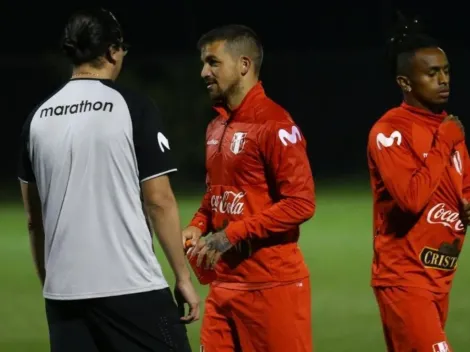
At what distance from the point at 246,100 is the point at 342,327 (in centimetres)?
321

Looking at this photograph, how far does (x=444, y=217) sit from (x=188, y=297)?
1445mm

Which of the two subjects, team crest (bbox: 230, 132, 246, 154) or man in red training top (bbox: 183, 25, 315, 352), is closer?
man in red training top (bbox: 183, 25, 315, 352)

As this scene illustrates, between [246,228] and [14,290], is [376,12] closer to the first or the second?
[14,290]

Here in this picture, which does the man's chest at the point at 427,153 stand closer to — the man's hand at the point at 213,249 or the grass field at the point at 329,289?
the man's hand at the point at 213,249

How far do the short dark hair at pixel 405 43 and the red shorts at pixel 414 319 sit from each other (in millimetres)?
998

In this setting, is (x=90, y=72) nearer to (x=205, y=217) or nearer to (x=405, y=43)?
(x=205, y=217)

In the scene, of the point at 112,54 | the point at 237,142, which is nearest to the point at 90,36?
the point at 112,54

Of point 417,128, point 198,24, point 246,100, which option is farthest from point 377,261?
point 198,24

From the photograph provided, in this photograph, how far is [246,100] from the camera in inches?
205

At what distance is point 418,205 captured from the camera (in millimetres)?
4867

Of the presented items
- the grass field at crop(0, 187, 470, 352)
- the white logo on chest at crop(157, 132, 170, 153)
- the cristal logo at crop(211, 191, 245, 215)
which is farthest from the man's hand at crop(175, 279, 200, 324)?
the grass field at crop(0, 187, 470, 352)

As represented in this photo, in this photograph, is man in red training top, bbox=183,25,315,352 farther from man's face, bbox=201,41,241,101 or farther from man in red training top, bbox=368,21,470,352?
man in red training top, bbox=368,21,470,352

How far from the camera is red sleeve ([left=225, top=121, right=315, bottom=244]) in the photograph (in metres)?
4.97

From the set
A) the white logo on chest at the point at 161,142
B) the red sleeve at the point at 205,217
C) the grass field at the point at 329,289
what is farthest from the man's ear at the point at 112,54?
the grass field at the point at 329,289
